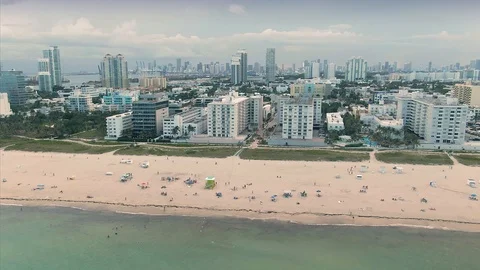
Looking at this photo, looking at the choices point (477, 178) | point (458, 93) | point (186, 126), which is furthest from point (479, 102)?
point (186, 126)

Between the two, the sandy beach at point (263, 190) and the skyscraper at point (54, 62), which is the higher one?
the skyscraper at point (54, 62)

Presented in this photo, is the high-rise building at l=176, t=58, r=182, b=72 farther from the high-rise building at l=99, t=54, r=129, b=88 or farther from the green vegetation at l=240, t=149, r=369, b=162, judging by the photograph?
the green vegetation at l=240, t=149, r=369, b=162

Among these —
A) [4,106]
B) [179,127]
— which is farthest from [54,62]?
[179,127]

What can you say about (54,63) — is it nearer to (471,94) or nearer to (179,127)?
(179,127)

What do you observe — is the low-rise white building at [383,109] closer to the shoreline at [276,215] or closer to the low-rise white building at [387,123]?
the low-rise white building at [387,123]

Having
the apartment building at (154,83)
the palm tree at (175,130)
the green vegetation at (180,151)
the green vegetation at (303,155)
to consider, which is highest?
the apartment building at (154,83)

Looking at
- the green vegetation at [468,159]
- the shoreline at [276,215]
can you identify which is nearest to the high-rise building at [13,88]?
the shoreline at [276,215]

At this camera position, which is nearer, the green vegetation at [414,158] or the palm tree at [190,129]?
the green vegetation at [414,158]
